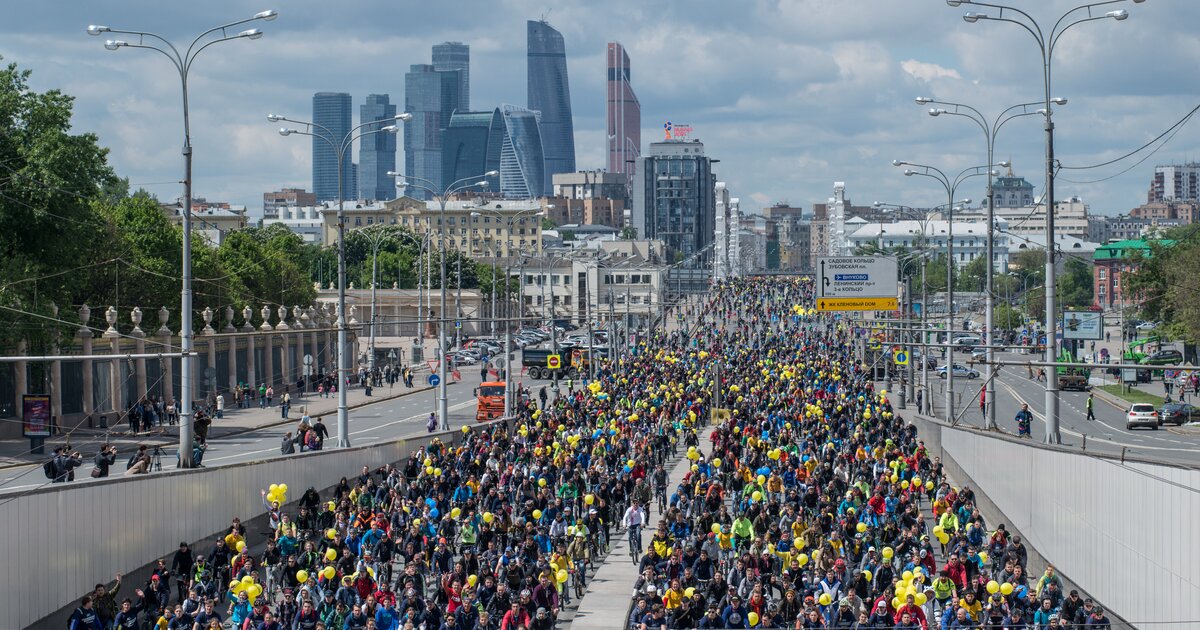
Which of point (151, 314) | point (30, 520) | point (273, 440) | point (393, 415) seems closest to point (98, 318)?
point (151, 314)

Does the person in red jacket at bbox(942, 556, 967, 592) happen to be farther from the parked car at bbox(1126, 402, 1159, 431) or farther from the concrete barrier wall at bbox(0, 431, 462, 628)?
the concrete barrier wall at bbox(0, 431, 462, 628)

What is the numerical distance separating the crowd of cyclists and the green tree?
56.2 ft

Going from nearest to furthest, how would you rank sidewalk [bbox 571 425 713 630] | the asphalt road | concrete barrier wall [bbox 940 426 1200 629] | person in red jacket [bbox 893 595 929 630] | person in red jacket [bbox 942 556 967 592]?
person in red jacket [bbox 893 595 929 630], concrete barrier wall [bbox 940 426 1200 629], person in red jacket [bbox 942 556 967 592], sidewalk [bbox 571 425 713 630], the asphalt road

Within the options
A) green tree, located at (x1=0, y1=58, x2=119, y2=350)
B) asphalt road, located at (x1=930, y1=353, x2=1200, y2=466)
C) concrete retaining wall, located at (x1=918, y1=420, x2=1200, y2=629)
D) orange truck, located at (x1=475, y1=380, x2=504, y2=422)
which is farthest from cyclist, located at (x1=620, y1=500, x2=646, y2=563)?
orange truck, located at (x1=475, y1=380, x2=504, y2=422)

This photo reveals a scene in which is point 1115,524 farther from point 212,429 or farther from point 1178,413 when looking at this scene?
point 212,429

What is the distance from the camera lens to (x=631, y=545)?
24938 millimetres

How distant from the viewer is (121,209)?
6956 centimetres

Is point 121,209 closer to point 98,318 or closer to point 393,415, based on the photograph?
point 98,318

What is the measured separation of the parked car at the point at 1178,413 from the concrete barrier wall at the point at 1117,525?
2463 mm

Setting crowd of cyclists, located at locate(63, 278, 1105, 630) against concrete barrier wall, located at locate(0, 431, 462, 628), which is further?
concrete barrier wall, located at locate(0, 431, 462, 628)

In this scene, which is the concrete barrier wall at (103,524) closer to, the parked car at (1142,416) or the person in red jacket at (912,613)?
the person in red jacket at (912,613)

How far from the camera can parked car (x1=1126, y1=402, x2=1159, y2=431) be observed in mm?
26000

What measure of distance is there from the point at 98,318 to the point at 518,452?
32821 mm

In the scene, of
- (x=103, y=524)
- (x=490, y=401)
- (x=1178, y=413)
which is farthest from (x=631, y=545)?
(x=490, y=401)
